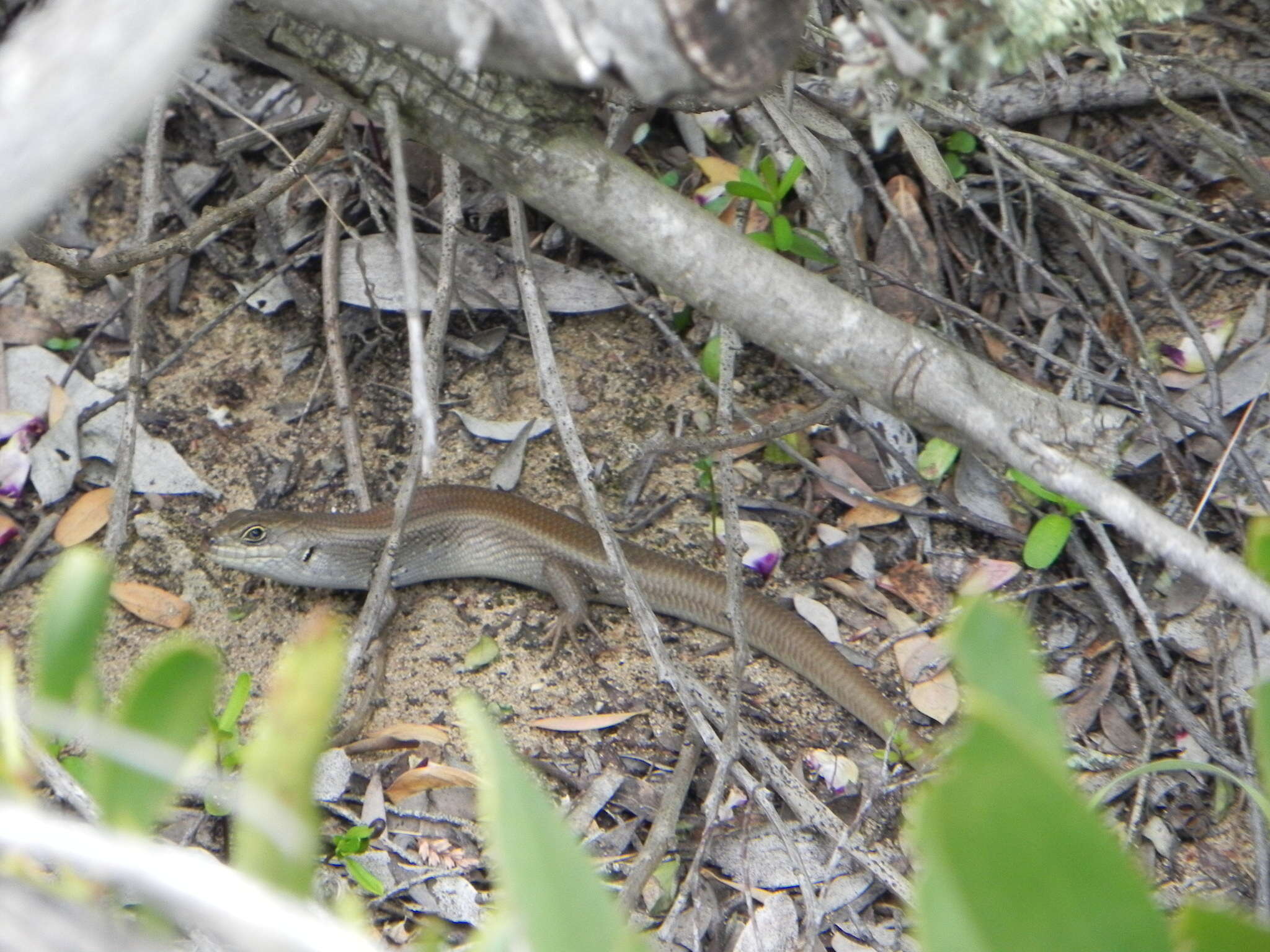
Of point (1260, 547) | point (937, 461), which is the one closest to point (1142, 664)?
point (937, 461)

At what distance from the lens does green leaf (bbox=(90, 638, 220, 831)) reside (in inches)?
29.3

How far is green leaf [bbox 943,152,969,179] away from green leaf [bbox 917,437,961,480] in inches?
35.7

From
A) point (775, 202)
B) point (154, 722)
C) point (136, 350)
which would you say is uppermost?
point (154, 722)

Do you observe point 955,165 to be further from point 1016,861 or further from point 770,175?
point 1016,861

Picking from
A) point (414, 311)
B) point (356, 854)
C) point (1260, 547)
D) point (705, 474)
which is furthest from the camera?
point (705, 474)

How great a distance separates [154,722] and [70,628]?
95mm

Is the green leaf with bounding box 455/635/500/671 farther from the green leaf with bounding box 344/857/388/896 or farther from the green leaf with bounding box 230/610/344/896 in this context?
the green leaf with bounding box 230/610/344/896

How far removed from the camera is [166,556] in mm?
3250

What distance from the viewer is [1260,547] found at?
0.88 metres

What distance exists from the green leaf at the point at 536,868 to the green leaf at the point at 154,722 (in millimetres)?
212

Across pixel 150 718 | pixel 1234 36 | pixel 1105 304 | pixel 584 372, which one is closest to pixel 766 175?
pixel 584 372

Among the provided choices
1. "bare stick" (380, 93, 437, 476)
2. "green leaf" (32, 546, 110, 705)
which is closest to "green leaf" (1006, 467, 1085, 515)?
"bare stick" (380, 93, 437, 476)

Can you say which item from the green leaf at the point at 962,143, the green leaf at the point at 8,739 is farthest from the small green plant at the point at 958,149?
the green leaf at the point at 8,739

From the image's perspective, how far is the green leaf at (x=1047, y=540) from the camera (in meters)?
2.97
